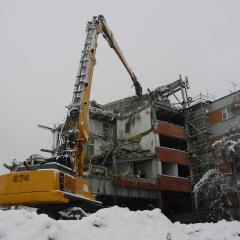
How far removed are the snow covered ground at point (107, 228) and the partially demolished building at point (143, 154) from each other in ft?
69.5

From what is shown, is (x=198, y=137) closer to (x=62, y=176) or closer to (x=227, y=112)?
(x=227, y=112)

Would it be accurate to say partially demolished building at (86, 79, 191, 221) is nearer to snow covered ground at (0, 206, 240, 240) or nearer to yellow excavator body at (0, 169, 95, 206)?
yellow excavator body at (0, 169, 95, 206)

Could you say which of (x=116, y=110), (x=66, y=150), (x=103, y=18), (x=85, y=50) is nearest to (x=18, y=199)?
(x=66, y=150)

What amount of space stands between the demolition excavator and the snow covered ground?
4511 mm

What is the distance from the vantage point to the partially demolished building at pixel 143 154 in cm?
3509

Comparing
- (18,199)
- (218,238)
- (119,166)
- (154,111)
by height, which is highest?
(154,111)

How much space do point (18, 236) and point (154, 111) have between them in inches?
1349

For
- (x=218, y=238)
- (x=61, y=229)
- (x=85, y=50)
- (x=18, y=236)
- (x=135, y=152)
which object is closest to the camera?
(x=18, y=236)

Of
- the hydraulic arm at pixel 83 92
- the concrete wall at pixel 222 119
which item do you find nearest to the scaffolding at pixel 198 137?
the concrete wall at pixel 222 119

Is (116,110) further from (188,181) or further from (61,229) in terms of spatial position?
(61,229)

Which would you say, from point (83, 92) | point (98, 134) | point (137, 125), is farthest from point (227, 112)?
point (83, 92)

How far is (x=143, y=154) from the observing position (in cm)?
3884

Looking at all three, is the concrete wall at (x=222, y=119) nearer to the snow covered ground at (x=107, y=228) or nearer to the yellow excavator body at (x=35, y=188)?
the yellow excavator body at (x=35, y=188)

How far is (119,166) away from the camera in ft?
129
